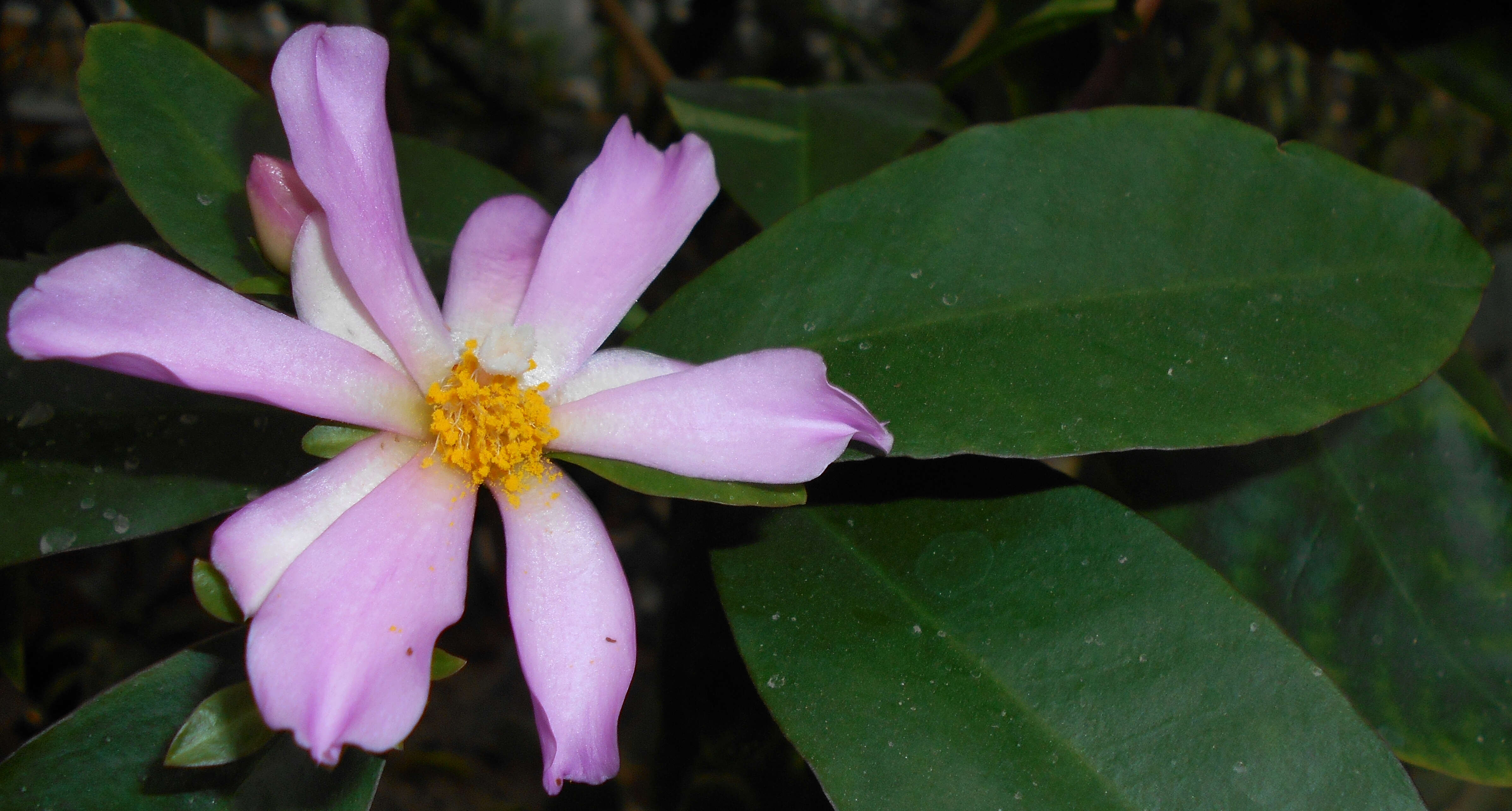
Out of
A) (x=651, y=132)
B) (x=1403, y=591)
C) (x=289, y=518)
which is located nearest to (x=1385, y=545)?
(x=1403, y=591)

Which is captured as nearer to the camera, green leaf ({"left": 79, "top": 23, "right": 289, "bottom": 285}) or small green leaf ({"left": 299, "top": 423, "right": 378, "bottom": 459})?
small green leaf ({"left": 299, "top": 423, "right": 378, "bottom": 459})

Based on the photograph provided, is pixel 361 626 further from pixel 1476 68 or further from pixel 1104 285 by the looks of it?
pixel 1476 68

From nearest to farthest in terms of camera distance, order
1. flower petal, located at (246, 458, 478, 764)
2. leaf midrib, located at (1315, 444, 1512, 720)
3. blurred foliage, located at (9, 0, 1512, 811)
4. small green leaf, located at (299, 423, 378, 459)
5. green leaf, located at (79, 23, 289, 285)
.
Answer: flower petal, located at (246, 458, 478, 764) < small green leaf, located at (299, 423, 378, 459) < green leaf, located at (79, 23, 289, 285) < leaf midrib, located at (1315, 444, 1512, 720) < blurred foliage, located at (9, 0, 1512, 811)

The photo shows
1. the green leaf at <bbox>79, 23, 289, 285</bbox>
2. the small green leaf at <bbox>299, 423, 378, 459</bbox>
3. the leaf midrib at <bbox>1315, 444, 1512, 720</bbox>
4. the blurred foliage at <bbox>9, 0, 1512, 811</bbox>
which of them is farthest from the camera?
the blurred foliage at <bbox>9, 0, 1512, 811</bbox>

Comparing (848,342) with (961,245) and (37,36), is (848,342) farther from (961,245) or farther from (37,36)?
(37,36)

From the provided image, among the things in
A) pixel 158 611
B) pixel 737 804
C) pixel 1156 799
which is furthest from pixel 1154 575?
pixel 158 611

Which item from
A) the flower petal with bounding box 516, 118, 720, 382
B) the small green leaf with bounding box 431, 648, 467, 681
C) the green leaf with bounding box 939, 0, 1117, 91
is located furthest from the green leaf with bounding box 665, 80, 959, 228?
the small green leaf with bounding box 431, 648, 467, 681

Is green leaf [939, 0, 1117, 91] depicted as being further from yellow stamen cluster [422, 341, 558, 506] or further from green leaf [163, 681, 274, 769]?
green leaf [163, 681, 274, 769]
